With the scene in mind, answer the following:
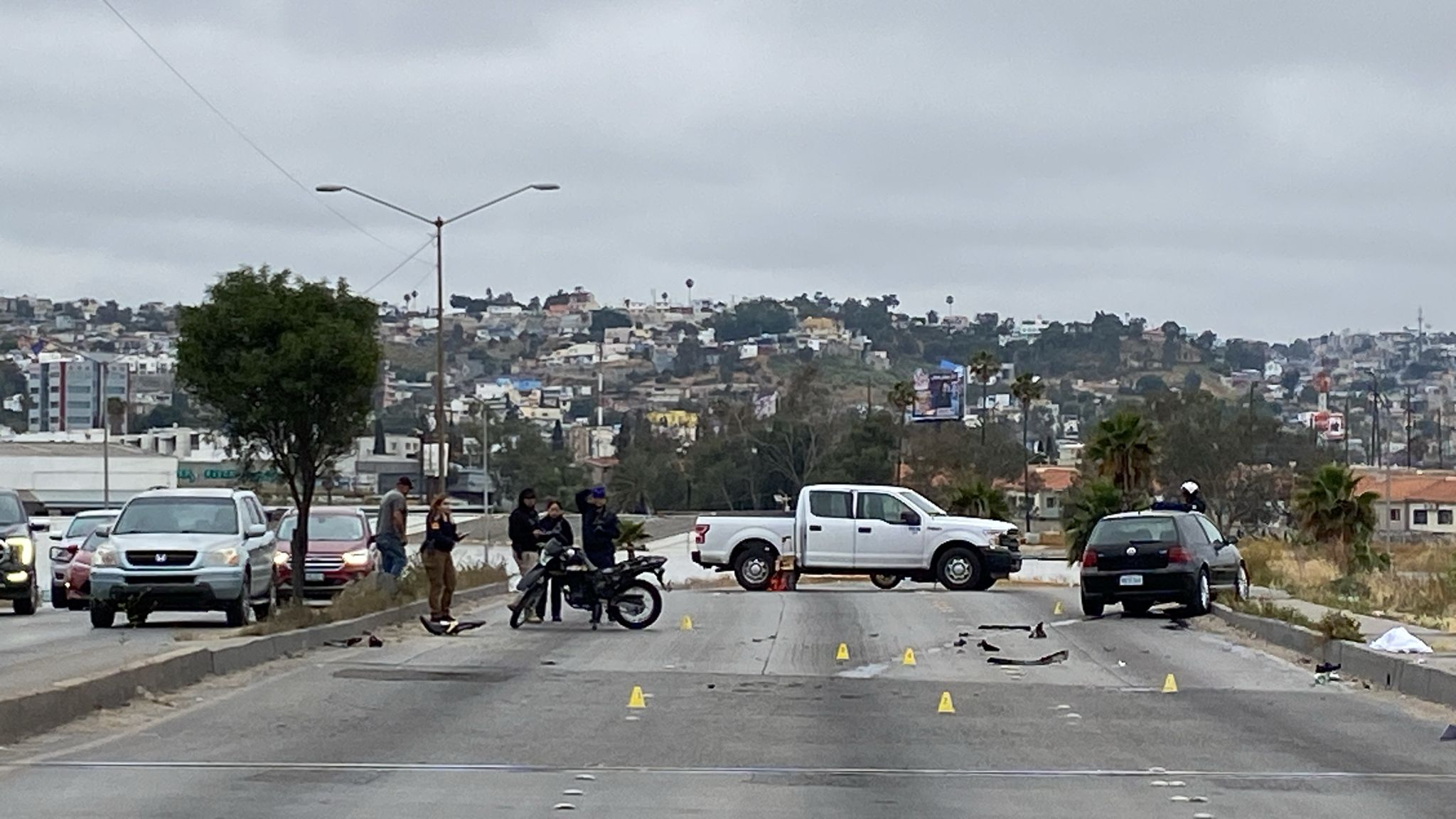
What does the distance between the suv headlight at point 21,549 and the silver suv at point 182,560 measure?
4.34 metres

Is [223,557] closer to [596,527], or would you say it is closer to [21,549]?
[596,527]

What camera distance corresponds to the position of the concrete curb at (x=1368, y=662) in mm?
17484

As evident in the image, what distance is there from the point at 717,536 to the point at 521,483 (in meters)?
75.1

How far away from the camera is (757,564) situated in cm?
3731

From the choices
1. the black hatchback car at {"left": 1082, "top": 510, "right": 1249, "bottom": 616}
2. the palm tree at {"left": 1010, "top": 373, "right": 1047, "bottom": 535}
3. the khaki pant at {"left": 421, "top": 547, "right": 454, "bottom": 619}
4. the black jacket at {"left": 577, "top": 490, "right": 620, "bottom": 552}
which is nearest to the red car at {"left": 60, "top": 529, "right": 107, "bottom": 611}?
the khaki pant at {"left": 421, "top": 547, "right": 454, "bottom": 619}

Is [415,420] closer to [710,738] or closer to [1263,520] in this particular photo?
[1263,520]

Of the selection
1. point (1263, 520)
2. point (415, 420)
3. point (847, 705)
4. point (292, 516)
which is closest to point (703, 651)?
point (847, 705)

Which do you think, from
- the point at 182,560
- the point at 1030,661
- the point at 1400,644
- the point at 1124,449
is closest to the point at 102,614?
the point at 182,560

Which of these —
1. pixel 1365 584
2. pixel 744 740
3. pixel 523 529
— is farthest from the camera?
pixel 1365 584

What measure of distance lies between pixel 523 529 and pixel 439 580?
3.25 meters

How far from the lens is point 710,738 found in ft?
47.0

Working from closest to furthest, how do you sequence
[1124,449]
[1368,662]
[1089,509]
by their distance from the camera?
[1368,662] → [1089,509] → [1124,449]

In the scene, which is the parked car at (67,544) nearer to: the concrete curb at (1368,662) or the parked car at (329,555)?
the parked car at (329,555)

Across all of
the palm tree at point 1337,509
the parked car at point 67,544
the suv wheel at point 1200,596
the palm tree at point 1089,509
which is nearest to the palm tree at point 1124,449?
the palm tree at point 1089,509
